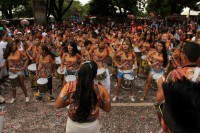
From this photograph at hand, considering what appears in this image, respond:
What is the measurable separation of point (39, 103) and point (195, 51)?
4.98m

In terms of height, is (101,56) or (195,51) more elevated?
(195,51)

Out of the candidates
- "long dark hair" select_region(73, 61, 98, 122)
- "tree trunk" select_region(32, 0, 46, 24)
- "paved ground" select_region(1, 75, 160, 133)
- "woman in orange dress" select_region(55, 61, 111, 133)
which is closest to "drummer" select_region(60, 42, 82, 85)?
"paved ground" select_region(1, 75, 160, 133)

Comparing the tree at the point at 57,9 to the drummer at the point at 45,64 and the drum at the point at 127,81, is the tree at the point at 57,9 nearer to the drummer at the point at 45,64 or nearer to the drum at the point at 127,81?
the drummer at the point at 45,64

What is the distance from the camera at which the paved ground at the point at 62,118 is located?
18.6ft

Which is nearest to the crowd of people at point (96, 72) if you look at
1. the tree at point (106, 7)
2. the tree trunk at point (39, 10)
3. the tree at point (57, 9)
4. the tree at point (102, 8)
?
the tree trunk at point (39, 10)

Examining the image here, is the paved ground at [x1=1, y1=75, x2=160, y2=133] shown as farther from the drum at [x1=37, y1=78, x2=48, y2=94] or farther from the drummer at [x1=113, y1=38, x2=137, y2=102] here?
the drummer at [x1=113, y1=38, x2=137, y2=102]

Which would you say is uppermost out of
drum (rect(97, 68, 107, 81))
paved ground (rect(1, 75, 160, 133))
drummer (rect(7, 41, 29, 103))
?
drummer (rect(7, 41, 29, 103))

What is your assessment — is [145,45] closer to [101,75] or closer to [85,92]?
[101,75]

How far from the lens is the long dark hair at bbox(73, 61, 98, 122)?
298 centimetres

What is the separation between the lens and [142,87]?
8680 mm

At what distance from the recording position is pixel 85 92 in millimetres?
2984

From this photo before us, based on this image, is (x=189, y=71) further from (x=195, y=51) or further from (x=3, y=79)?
(x=3, y=79)

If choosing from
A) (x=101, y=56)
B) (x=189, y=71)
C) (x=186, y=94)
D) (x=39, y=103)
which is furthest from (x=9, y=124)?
(x=186, y=94)

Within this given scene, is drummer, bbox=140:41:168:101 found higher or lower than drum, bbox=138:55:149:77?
higher
